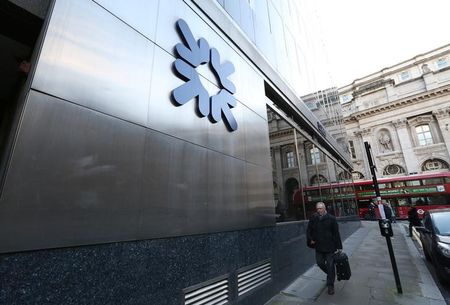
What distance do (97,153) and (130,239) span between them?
960 millimetres

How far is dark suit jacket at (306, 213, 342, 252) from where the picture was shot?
200 inches

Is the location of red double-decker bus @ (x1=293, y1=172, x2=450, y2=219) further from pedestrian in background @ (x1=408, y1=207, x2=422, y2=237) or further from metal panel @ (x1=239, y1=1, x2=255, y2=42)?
metal panel @ (x1=239, y1=1, x2=255, y2=42)

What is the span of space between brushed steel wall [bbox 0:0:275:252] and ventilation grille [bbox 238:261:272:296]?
83cm

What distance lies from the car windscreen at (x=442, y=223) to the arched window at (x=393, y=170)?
35.5 metres

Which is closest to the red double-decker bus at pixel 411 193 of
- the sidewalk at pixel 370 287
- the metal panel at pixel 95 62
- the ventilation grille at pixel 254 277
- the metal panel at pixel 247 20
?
the sidewalk at pixel 370 287

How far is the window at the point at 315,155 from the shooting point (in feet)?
32.4

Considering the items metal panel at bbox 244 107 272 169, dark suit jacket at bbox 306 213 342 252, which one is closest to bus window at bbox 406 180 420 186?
dark suit jacket at bbox 306 213 342 252

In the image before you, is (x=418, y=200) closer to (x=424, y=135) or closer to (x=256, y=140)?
(x=424, y=135)

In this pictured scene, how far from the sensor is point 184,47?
12.4 feet

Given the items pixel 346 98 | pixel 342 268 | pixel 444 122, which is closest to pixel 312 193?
pixel 342 268

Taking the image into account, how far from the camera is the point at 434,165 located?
33406mm

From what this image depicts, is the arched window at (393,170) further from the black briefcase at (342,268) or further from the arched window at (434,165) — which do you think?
the black briefcase at (342,268)

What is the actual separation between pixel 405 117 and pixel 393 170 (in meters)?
8.51

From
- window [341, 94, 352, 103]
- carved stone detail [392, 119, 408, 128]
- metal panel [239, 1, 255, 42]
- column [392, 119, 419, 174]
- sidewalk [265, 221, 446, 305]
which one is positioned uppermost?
window [341, 94, 352, 103]
